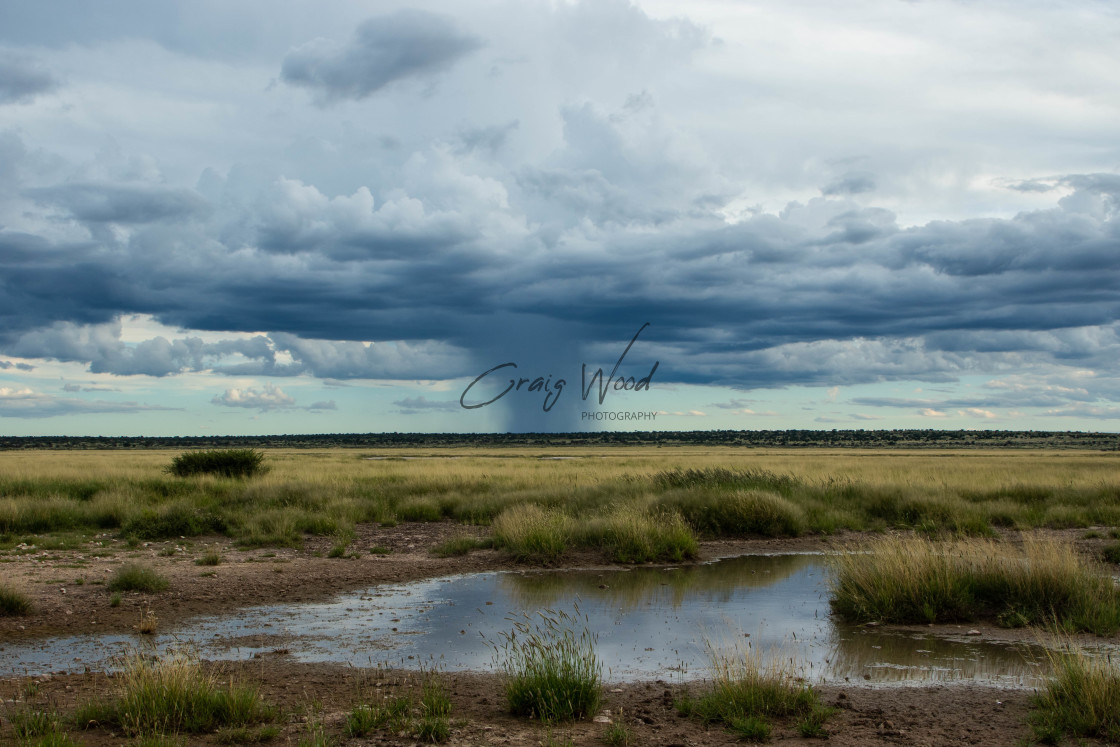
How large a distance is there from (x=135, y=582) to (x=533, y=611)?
23.1 feet

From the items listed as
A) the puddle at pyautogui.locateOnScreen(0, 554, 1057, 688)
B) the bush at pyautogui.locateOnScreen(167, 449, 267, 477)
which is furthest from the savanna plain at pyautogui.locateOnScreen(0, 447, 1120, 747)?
the bush at pyautogui.locateOnScreen(167, 449, 267, 477)

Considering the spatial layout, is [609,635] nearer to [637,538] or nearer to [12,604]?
[637,538]

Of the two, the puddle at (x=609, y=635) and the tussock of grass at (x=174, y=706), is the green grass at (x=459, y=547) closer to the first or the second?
the puddle at (x=609, y=635)

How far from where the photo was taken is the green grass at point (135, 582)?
1448 cm

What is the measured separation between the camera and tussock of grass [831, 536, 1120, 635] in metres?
→ 12.3

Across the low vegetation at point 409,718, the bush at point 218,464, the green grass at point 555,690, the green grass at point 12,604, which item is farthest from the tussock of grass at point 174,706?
the bush at point 218,464

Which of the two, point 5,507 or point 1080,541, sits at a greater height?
point 5,507

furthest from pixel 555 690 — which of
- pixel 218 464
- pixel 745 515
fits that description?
pixel 218 464

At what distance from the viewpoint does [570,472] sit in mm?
41188

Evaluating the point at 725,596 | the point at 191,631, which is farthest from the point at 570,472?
the point at 191,631

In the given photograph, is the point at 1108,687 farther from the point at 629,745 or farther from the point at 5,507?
the point at 5,507

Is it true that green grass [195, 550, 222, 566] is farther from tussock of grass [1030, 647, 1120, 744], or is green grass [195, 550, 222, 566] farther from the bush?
the bush

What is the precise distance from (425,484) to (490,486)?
2.71 m

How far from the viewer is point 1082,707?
7434 mm
